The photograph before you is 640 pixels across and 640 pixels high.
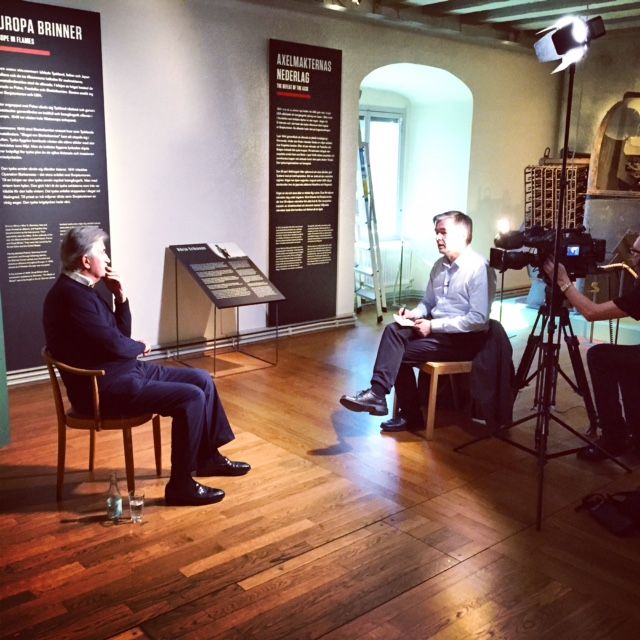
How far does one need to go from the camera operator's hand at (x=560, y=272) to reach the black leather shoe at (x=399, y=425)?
4.02 ft

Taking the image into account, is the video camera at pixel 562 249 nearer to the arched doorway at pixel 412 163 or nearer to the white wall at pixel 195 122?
the white wall at pixel 195 122

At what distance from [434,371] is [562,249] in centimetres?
98

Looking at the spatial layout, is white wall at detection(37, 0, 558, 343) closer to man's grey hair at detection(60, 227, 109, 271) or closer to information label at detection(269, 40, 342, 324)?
information label at detection(269, 40, 342, 324)

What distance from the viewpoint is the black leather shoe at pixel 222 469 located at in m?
3.77

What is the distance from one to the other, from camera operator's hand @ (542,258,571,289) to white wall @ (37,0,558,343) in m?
3.09

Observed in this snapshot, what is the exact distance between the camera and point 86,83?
5.25 metres

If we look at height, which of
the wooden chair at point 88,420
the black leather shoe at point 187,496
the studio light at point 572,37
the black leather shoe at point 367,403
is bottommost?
the black leather shoe at point 187,496

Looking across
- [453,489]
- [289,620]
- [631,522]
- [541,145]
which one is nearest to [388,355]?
[453,489]

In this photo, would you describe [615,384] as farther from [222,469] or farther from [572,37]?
[222,469]

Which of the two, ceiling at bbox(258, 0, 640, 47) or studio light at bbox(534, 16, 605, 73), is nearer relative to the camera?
studio light at bbox(534, 16, 605, 73)

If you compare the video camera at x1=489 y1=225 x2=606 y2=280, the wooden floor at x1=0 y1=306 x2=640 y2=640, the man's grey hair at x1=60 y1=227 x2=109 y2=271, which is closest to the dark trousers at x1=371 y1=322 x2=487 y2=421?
the wooden floor at x1=0 y1=306 x2=640 y2=640

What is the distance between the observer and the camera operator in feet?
12.7

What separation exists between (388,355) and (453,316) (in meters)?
0.47

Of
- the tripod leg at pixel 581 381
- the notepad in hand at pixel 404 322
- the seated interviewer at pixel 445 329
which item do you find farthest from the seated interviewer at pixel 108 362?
the tripod leg at pixel 581 381
